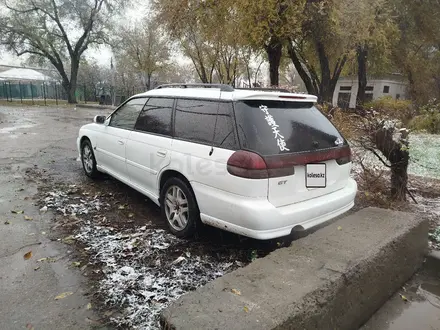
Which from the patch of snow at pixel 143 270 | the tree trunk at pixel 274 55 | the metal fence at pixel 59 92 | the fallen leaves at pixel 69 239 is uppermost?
the tree trunk at pixel 274 55

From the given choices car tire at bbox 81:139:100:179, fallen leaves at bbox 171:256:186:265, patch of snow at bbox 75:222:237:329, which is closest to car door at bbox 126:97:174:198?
patch of snow at bbox 75:222:237:329

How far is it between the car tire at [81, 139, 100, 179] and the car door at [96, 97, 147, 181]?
0.38 meters

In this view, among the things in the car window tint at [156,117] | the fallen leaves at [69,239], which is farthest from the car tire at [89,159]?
the fallen leaves at [69,239]

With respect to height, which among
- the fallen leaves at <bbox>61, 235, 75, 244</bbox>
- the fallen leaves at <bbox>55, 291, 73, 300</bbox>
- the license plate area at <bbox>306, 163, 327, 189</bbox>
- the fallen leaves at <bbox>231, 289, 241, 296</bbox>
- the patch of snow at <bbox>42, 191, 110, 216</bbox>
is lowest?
the fallen leaves at <bbox>55, 291, 73, 300</bbox>

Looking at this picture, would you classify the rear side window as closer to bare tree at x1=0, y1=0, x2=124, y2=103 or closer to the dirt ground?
the dirt ground

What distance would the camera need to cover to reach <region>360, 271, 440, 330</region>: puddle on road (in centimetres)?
263

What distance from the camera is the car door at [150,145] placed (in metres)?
3.88

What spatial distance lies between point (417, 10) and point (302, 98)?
18702mm

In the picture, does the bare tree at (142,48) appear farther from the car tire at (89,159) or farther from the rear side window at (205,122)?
the rear side window at (205,122)

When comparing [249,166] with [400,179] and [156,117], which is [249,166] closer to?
[156,117]

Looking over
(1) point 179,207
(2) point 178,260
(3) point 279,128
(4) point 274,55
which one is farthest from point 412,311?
(4) point 274,55

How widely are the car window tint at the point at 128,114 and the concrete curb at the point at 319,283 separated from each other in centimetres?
282

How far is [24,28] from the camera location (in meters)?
25.8

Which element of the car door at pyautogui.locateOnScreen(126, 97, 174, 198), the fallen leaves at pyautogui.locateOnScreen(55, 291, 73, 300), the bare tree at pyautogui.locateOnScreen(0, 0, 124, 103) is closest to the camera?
the fallen leaves at pyautogui.locateOnScreen(55, 291, 73, 300)
